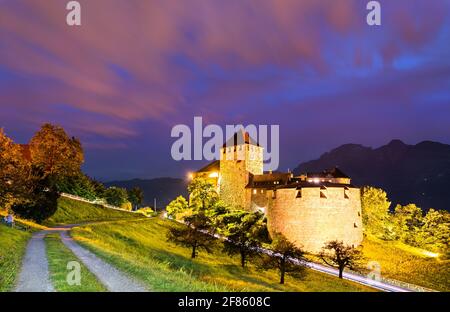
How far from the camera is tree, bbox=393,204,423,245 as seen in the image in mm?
80200

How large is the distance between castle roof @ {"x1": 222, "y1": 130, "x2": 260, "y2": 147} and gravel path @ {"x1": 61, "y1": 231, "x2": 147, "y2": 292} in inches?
2546

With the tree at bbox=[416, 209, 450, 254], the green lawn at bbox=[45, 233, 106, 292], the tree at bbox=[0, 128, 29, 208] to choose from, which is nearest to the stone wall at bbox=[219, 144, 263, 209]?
the tree at bbox=[416, 209, 450, 254]

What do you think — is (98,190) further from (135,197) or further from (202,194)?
(202,194)

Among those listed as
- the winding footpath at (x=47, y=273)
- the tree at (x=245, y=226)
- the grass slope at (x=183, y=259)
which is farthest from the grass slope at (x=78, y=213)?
the winding footpath at (x=47, y=273)

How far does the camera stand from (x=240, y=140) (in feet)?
291

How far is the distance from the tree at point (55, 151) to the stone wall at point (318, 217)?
114 feet

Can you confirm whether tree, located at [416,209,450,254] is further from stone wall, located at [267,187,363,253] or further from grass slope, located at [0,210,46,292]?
grass slope, located at [0,210,46,292]

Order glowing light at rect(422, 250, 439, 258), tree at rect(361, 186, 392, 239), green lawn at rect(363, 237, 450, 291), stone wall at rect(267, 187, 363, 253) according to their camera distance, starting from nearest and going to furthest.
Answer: green lawn at rect(363, 237, 450, 291) → stone wall at rect(267, 187, 363, 253) → glowing light at rect(422, 250, 439, 258) → tree at rect(361, 186, 392, 239)

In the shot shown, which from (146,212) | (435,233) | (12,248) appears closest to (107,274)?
(12,248)

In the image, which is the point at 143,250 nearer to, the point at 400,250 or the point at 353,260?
the point at 353,260

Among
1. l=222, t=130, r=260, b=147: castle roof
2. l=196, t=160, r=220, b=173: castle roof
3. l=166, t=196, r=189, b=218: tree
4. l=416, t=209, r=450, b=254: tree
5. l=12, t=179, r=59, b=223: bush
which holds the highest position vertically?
l=222, t=130, r=260, b=147: castle roof

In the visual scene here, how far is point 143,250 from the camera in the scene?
1521 inches

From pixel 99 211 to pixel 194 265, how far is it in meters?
28.8
